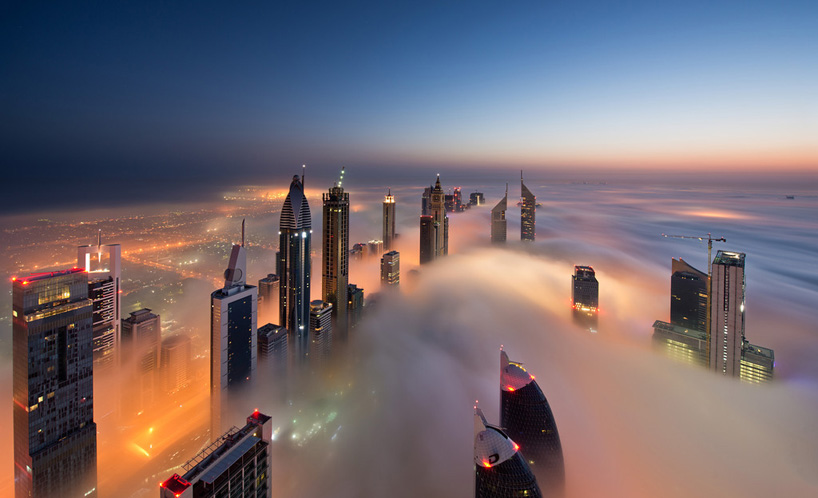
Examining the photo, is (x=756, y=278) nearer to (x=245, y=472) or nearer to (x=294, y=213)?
(x=245, y=472)

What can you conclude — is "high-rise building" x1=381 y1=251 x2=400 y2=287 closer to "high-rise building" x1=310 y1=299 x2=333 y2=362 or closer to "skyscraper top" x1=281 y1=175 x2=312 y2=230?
"high-rise building" x1=310 y1=299 x2=333 y2=362

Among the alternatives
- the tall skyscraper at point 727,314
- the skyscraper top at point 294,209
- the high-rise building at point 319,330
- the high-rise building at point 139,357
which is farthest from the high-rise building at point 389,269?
the tall skyscraper at point 727,314

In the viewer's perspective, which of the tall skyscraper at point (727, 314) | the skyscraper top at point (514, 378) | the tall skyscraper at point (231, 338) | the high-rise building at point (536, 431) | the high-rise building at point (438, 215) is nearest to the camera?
the high-rise building at point (536, 431)

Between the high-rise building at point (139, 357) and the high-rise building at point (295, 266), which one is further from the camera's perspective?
the high-rise building at point (295, 266)

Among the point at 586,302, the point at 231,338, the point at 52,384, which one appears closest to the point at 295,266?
the point at 231,338

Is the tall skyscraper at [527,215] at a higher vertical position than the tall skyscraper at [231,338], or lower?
higher

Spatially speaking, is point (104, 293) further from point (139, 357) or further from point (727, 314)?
point (727, 314)

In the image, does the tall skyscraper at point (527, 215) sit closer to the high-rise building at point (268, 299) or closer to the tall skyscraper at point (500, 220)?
the tall skyscraper at point (500, 220)

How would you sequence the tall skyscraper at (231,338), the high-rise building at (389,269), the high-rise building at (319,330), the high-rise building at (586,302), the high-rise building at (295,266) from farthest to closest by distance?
the high-rise building at (389,269), the high-rise building at (586,302), the high-rise building at (319,330), the high-rise building at (295,266), the tall skyscraper at (231,338)
